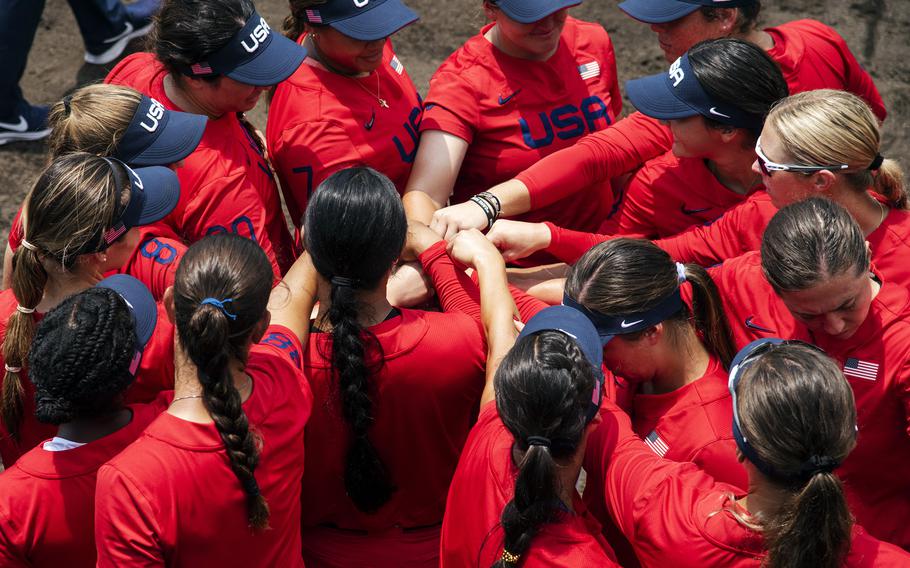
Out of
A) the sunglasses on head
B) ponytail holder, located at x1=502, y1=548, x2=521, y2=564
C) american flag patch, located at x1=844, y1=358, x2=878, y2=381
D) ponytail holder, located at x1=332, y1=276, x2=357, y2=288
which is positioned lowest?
american flag patch, located at x1=844, y1=358, x2=878, y2=381

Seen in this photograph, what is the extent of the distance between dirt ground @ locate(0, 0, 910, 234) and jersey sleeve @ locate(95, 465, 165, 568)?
4.51m

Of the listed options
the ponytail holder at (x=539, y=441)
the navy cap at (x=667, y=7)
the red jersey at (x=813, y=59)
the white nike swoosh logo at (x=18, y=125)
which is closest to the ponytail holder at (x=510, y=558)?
the ponytail holder at (x=539, y=441)

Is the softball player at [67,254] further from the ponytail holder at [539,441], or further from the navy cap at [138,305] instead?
the ponytail holder at [539,441]

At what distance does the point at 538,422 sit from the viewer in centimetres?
212

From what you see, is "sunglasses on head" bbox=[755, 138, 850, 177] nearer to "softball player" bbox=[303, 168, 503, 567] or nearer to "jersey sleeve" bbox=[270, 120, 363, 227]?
"softball player" bbox=[303, 168, 503, 567]

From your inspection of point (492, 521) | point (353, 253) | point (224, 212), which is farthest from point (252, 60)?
point (492, 521)

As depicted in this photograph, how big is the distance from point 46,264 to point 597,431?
162 cm

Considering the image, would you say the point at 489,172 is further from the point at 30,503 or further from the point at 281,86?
the point at 30,503

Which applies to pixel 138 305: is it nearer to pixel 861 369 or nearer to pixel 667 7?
pixel 861 369

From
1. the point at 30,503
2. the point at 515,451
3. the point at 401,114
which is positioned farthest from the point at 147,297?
the point at 401,114

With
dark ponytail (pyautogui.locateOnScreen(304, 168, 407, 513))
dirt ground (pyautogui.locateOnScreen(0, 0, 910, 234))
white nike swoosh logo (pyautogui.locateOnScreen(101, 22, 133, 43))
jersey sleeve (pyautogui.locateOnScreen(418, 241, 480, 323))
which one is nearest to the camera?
dark ponytail (pyautogui.locateOnScreen(304, 168, 407, 513))

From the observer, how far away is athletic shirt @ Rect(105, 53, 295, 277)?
3.16 metres

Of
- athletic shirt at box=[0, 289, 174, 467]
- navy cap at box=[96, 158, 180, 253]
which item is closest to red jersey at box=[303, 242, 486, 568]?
athletic shirt at box=[0, 289, 174, 467]

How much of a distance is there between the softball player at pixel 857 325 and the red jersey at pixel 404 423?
878 millimetres
